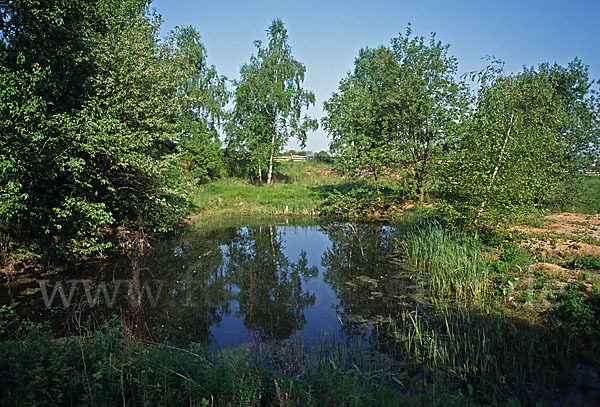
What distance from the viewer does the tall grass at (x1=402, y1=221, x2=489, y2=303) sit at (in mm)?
8469

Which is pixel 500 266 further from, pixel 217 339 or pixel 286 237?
pixel 286 237

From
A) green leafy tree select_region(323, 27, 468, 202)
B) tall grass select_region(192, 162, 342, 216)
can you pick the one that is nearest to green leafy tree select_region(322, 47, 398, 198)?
green leafy tree select_region(323, 27, 468, 202)

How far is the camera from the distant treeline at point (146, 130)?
28.6 ft

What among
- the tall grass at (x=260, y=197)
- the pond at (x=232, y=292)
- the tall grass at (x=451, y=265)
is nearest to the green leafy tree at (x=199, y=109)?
the tall grass at (x=260, y=197)

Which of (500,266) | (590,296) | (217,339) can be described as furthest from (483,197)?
(217,339)

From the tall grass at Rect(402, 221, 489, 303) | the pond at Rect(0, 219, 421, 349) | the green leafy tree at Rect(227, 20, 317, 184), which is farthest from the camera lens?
the green leafy tree at Rect(227, 20, 317, 184)

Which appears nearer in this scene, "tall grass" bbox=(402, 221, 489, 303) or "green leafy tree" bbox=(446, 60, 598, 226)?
"tall grass" bbox=(402, 221, 489, 303)

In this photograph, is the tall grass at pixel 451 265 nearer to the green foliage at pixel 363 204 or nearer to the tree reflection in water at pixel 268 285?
the tree reflection in water at pixel 268 285

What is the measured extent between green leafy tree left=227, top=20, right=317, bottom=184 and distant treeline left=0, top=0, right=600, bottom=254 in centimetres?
801

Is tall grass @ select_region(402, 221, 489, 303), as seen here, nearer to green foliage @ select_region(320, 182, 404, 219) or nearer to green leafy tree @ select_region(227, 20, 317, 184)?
green foliage @ select_region(320, 182, 404, 219)

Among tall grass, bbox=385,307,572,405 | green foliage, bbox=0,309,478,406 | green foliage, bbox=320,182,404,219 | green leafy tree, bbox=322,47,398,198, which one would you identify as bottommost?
tall grass, bbox=385,307,572,405

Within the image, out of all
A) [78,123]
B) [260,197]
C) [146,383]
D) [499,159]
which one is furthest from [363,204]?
[146,383]

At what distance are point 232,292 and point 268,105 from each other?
72.8 feet

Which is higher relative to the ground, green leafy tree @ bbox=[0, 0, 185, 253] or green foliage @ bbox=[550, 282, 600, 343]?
green leafy tree @ bbox=[0, 0, 185, 253]
